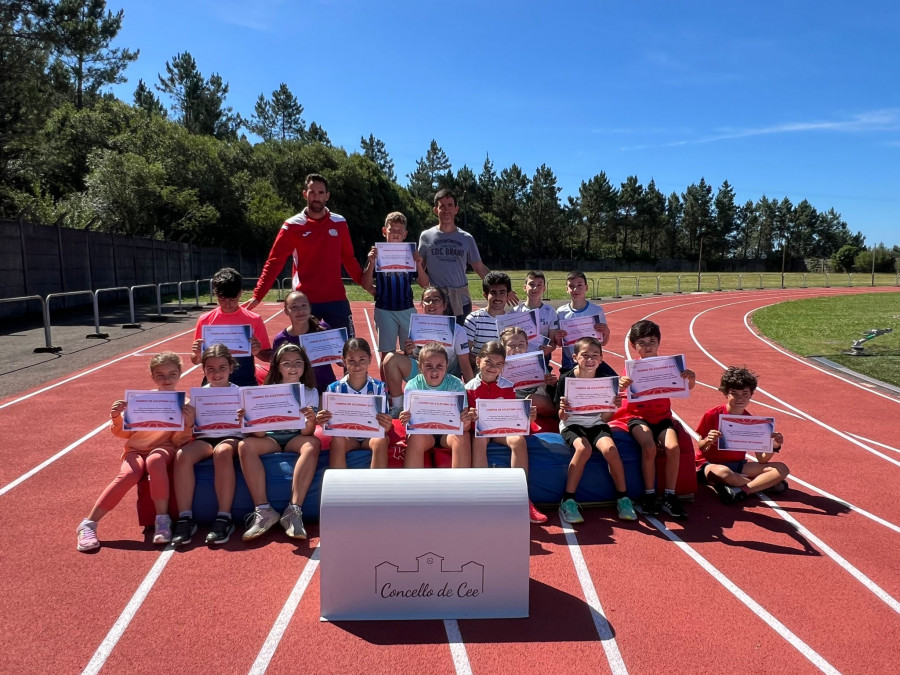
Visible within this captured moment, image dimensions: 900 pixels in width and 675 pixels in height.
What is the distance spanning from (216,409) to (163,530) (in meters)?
0.90

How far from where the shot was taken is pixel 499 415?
4.52m

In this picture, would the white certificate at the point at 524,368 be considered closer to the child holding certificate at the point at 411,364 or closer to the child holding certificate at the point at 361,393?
the child holding certificate at the point at 411,364

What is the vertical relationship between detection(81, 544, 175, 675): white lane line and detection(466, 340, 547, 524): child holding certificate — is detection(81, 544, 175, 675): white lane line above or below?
below

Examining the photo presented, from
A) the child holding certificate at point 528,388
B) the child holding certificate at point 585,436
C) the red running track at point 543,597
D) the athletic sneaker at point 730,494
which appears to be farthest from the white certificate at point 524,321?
the athletic sneaker at point 730,494

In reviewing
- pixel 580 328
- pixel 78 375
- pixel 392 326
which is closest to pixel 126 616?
pixel 392 326

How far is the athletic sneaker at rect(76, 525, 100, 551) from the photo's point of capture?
407 cm

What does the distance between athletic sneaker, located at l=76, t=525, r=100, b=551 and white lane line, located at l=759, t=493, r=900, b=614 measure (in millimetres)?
5039

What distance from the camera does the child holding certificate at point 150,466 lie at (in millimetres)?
4199

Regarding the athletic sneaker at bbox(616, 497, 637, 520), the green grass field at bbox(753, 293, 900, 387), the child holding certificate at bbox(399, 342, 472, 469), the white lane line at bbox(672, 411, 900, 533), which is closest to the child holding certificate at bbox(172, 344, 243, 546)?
the child holding certificate at bbox(399, 342, 472, 469)

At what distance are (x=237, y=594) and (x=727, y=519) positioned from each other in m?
3.64

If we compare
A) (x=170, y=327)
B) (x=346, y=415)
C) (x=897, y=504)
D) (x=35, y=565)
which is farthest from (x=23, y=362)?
(x=897, y=504)

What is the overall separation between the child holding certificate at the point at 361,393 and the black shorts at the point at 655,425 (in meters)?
2.03

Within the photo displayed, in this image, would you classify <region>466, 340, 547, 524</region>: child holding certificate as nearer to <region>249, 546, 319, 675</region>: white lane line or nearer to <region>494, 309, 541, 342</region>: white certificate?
<region>494, 309, 541, 342</region>: white certificate

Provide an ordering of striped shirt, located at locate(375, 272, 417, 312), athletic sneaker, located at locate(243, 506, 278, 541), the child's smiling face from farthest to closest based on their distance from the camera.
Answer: striped shirt, located at locate(375, 272, 417, 312) → the child's smiling face → athletic sneaker, located at locate(243, 506, 278, 541)
